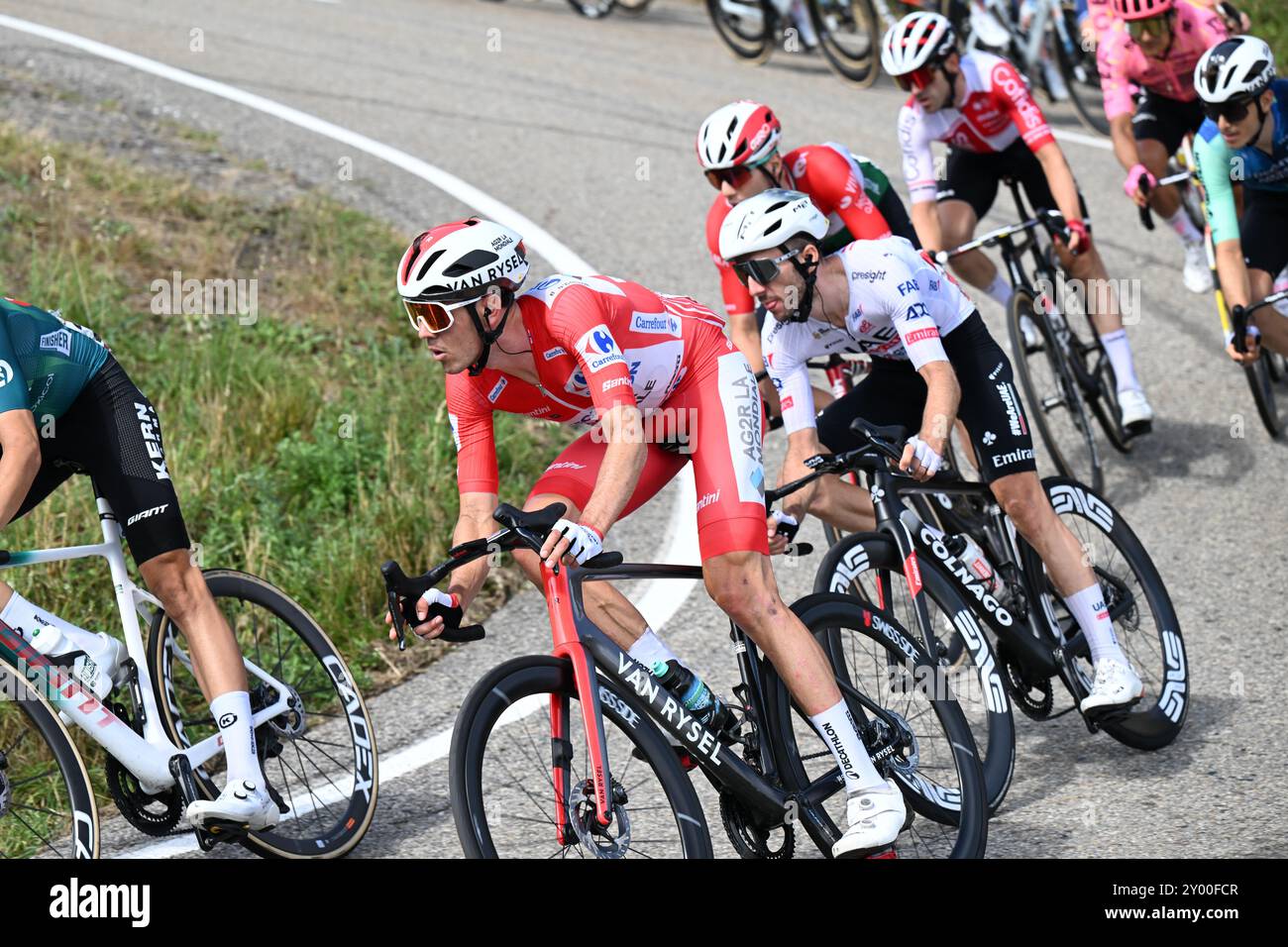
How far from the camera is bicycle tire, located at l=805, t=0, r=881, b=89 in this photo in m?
14.8

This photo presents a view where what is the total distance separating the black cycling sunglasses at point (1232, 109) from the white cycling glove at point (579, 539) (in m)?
4.38

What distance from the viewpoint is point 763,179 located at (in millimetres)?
6703

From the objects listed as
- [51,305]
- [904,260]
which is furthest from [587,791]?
[51,305]

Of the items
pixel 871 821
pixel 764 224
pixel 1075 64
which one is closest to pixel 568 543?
pixel 871 821

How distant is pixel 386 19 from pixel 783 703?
45.3ft

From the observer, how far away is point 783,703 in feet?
15.5

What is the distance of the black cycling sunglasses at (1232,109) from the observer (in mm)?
6973

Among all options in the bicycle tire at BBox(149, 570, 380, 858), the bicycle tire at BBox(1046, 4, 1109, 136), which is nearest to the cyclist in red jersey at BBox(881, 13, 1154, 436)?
the bicycle tire at BBox(149, 570, 380, 858)

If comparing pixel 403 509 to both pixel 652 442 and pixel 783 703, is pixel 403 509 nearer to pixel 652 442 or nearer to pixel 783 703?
pixel 652 442

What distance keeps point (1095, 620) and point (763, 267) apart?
1786 mm

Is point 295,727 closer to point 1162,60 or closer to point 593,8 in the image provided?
point 1162,60

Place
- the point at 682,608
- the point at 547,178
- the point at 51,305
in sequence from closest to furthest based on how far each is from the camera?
the point at 682,608
the point at 51,305
the point at 547,178

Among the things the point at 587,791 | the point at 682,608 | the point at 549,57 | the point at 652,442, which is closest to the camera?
the point at 587,791

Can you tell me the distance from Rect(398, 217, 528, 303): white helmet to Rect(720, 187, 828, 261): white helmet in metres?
0.87
